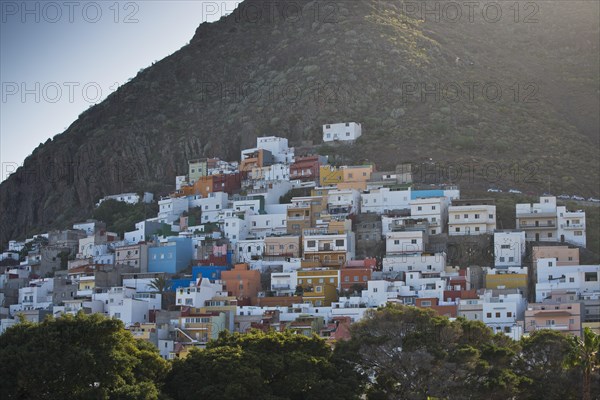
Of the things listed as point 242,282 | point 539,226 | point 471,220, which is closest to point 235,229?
point 242,282

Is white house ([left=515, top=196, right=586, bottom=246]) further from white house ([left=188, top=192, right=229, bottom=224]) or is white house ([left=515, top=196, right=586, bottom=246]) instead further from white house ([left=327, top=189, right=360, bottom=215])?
white house ([left=188, top=192, right=229, bottom=224])

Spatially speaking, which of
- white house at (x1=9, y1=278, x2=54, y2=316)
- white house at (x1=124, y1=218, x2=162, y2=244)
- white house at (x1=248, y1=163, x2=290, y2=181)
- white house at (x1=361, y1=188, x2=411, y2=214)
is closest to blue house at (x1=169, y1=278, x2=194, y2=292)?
white house at (x1=9, y1=278, x2=54, y2=316)

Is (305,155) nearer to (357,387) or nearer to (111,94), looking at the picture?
(111,94)

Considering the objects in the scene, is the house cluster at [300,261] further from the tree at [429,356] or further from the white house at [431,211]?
the tree at [429,356]

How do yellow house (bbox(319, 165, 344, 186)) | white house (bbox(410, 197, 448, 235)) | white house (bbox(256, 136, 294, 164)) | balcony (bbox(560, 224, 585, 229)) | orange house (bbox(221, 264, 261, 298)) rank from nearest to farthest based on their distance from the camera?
orange house (bbox(221, 264, 261, 298)) → balcony (bbox(560, 224, 585, 229)) → white house (bbox(410, 197, 448, 235)) → yellow house (bbox(319, 165, 344, 186)) → white house (bbox(256, 136, 294, 164))

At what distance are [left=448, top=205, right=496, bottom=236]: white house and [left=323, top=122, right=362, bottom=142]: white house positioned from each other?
21716mm

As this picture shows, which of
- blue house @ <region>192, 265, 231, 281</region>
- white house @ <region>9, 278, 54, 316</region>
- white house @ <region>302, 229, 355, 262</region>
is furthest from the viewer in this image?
white house @ <region>9, 278, 54, 316</region>

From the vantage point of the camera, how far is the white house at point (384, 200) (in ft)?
279

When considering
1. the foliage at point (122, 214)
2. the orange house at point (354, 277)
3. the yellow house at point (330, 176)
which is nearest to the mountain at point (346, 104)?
the foliage at point (122, 214)

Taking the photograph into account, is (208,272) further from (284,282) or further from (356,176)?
(356,176)

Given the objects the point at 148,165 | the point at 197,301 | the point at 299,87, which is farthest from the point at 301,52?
the point at 197,301

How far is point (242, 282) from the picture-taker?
251 feet

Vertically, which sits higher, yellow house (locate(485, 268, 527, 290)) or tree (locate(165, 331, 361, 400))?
yellow house (locate(485, 268, 527, 290))

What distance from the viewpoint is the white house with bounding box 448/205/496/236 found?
80.6 m
